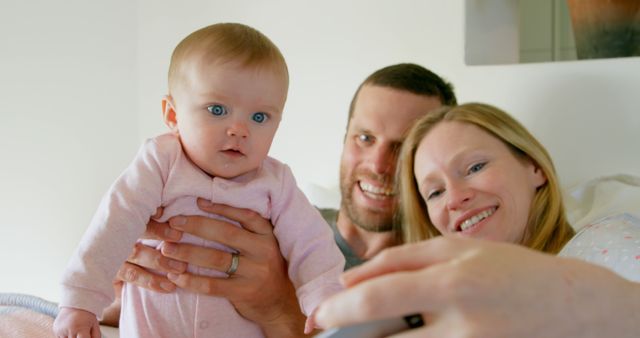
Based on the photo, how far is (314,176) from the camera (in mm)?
2631

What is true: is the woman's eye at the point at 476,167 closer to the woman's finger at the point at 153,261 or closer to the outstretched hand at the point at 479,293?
the woman's finger at the point at 153,261

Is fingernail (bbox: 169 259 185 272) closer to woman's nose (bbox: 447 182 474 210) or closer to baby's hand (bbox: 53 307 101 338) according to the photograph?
baby's hand (bbox: 53 307 101 338)

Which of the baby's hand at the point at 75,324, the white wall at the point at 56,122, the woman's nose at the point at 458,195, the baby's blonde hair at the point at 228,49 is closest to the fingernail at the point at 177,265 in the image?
the baby's hand at the point at 75,324

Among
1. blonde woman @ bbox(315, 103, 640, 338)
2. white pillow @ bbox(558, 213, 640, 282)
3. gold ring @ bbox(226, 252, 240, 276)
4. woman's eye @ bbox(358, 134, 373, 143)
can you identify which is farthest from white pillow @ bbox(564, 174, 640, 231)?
blonde woman @ bbox(315, 103, 640, 338)

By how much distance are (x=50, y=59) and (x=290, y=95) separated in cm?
100

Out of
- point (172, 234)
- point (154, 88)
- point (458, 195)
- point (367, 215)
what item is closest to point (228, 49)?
point (172, 234)

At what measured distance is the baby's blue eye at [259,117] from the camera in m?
1.47

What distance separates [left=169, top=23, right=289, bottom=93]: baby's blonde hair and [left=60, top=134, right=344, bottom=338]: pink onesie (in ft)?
0.53

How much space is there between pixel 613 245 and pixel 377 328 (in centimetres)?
81

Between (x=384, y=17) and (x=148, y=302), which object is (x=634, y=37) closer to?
(x=384, y=17)

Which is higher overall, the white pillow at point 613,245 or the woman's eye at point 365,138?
the woman's eye at point 365,138

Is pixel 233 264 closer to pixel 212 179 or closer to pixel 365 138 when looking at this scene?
pixel 212 179

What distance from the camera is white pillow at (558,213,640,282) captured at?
126 centimetres

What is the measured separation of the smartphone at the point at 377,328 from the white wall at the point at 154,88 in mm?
1451
